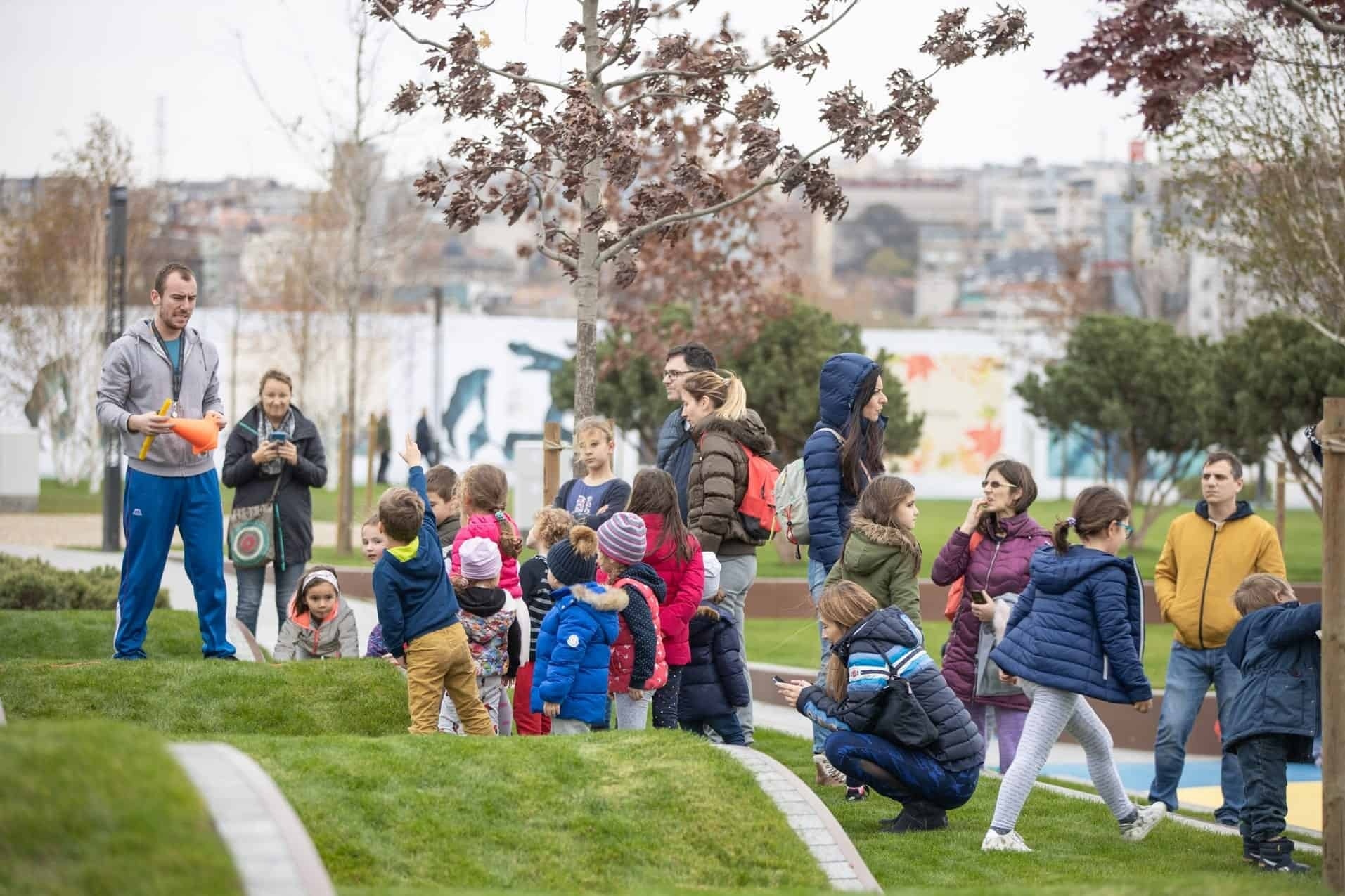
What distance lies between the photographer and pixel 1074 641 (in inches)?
278

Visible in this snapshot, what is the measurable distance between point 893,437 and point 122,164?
1798 cm

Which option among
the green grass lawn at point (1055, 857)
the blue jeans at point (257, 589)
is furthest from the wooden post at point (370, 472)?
the green grass lawn at point (1055, 857)

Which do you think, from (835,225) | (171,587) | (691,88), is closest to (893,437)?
(171,587)

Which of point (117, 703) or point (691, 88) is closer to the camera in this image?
point (117, 703)

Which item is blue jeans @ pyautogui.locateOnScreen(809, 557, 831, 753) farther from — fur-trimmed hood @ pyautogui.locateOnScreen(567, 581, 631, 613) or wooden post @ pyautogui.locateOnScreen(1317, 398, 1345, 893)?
wooden post @ pyautogui.locateOnScreen(1317, 398, 1345, 893)

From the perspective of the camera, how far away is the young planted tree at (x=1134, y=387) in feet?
90.6

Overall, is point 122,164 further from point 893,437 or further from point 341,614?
point 341,614

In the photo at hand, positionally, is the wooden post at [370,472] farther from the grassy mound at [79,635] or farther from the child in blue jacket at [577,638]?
the child in blue jacket at [577,638]

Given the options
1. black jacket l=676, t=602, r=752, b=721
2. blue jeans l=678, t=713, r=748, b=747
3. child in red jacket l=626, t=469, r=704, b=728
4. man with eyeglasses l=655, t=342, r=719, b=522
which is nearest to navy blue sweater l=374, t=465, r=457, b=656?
child in red jacket l=626, t=469, r=704, b=728

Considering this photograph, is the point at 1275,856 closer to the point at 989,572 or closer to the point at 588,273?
the point at 989,572

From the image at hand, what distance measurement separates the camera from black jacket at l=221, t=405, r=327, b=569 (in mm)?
9875

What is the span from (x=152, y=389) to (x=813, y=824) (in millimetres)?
4121

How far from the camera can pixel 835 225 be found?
156250 millimetres

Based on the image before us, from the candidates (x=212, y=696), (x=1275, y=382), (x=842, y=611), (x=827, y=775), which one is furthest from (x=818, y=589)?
(x=1275, y=382)
